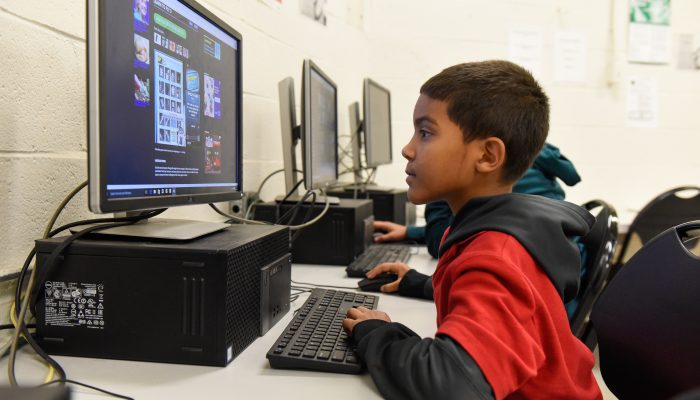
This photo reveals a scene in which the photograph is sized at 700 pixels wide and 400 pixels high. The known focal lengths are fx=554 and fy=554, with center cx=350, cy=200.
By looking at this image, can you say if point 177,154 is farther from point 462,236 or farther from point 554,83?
→ point 554,83

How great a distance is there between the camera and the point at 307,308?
105cm

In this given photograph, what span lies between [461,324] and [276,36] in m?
1.63

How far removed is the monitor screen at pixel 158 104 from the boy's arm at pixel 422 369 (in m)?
0.41

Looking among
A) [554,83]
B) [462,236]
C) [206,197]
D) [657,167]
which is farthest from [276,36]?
[657,167]

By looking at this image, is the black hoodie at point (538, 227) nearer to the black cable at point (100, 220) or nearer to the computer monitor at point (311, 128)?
the black cable at point (100, 220)

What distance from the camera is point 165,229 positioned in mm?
891

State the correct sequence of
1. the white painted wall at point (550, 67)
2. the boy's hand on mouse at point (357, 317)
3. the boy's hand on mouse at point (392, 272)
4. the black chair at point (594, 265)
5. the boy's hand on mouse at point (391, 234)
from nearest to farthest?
the boy's hand on mouse at point (357, 317)
the black chair at point (594, 265)
the boy's hand on mouse at point (392, 272)
the boy's hand on mouse at point (391, 234)
the white painted wall at point (550, 67)

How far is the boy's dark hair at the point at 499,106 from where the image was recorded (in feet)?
3.04

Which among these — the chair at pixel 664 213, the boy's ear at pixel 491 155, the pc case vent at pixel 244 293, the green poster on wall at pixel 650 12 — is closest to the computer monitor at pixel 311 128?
the pc case vent at pixel 244 293

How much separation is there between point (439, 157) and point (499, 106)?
0.13 m

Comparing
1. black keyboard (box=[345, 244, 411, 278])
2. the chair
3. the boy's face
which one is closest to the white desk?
the boy's face

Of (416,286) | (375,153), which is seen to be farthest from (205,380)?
(375,153)

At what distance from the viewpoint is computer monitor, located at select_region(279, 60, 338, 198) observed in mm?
1491

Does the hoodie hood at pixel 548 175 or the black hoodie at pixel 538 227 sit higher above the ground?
the hoodie hood at pixel 548 175
